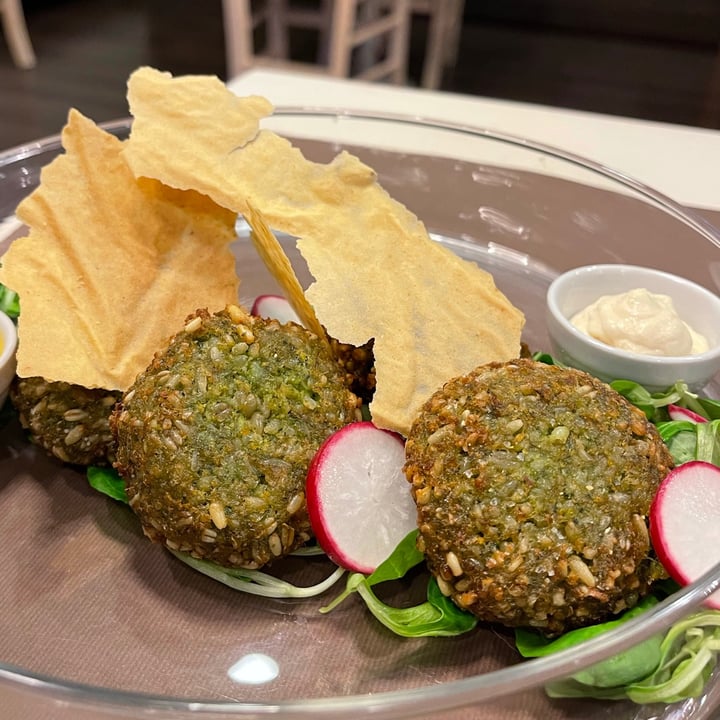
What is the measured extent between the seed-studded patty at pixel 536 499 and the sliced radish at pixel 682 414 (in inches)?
10.2

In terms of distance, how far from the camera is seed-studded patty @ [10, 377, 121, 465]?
48.4 inches

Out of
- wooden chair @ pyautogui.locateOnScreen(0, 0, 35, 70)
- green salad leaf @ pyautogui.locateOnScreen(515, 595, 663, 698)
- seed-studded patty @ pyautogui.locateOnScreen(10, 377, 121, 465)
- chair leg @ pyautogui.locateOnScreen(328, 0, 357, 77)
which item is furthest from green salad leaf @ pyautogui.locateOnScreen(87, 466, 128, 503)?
wooden chair @ pyautogui.locateOnScreen(0, 0, 35, 70)

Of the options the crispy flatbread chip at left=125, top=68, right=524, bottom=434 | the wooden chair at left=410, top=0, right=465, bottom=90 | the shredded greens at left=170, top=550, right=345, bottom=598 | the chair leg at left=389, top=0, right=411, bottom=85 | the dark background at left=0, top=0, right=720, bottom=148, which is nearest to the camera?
the shredded greens at left=170, top=550, right=345, bottom=598

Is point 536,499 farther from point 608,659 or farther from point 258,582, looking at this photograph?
point 258,582

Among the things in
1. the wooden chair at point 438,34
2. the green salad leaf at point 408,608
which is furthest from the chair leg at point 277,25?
the green salad leaf at point 408,608

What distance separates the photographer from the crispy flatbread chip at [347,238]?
1.21 meters

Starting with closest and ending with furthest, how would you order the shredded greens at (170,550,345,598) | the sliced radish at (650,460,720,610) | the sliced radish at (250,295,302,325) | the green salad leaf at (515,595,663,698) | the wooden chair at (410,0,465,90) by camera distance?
the green salad leaf at (515,595,663,698) → the sliced radish at (650,460,720,610) → the shredded greens at (170,550,345,598) → the sliced radish at (250,295,302,325) → the wooden chair at (410,0,465,90)

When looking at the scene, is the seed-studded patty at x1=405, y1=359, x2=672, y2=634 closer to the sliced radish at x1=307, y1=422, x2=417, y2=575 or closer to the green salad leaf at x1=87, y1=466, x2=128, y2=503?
the sliced radish at x1=307, y1=422, x2=417, y2=575

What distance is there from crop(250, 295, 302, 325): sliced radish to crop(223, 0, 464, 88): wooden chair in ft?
9.64

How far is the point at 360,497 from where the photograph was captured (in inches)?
43.6

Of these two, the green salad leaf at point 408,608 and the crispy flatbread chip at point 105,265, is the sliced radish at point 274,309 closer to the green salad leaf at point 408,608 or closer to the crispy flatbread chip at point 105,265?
the crispy flatbread chip at point 105,265

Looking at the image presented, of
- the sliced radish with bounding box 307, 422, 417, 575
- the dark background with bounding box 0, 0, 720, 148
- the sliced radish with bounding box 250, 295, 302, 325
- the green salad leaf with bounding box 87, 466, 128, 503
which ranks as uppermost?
the sliced radish with bounding box 307, 422, 417, 575

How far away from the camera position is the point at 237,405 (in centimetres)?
110

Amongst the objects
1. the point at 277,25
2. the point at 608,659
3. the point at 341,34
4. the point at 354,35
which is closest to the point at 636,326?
the point at 608,659
